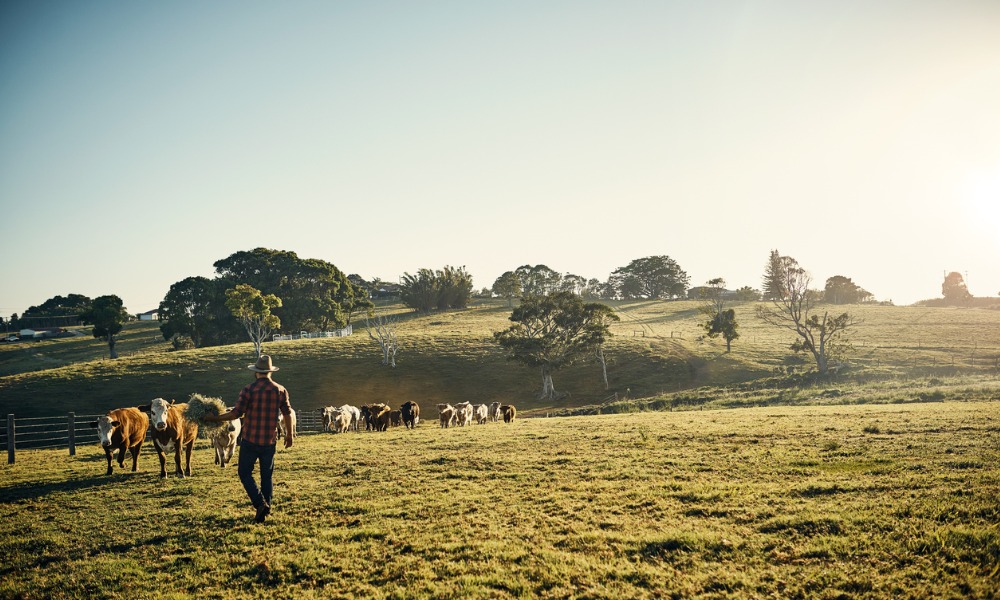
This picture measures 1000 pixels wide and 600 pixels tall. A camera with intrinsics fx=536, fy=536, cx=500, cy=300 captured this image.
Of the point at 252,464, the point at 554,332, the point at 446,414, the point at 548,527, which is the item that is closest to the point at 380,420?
the point at 446,414

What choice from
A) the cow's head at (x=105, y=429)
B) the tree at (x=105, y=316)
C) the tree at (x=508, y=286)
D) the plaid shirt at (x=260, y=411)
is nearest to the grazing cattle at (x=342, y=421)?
the cow's head at (x=105, y=429)

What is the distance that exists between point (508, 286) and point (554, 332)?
6996cm

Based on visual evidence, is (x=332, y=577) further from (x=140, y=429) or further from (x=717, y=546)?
(x=140, y=429)

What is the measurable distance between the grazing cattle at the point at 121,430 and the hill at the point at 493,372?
31.8 m

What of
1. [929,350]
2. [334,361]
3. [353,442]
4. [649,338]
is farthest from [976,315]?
[353,442]

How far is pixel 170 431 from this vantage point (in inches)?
557

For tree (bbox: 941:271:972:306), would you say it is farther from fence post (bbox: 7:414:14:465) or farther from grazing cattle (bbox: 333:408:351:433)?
fence post (bbox: 7:414:14:465)

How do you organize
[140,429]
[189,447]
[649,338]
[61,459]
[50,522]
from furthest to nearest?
[649,338]
[61,459]
[140,429]
[189,447]
[50,522]

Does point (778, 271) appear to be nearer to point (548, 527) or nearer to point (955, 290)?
point (548, 527)

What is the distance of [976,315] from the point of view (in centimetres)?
9431

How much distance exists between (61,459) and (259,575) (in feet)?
58.0

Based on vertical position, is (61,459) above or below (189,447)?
below

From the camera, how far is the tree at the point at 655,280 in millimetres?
160000

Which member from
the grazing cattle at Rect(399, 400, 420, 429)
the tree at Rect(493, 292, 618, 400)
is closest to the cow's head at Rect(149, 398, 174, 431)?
the grazing cattle at Rect(399, 400, 420, 429)
